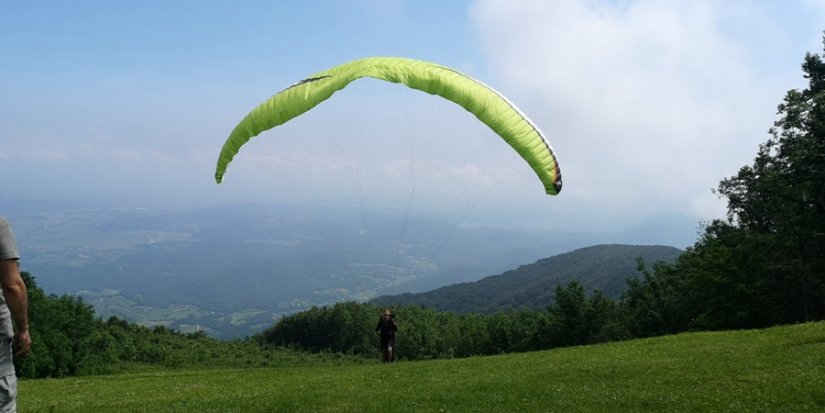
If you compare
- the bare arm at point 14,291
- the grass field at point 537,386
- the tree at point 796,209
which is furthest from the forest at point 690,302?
the bare arm at point 14,291

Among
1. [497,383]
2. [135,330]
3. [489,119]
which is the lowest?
[135,330]

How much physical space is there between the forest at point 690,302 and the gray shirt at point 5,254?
128 ft

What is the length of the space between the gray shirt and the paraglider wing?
28.9ft

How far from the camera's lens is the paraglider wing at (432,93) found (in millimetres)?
12977

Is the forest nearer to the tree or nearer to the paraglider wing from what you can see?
the tree

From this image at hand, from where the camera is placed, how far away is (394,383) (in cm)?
1528

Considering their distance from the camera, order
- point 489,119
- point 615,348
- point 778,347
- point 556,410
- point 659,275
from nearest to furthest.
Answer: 1. point 556,410
2. point 489,119
3. point 778,347
4. point 615,348
5. point 659,275

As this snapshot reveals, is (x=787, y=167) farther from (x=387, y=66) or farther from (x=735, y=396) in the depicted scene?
(x=387, y=66)

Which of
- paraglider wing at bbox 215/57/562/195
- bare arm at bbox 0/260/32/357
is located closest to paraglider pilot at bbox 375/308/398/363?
paraglider wing at bbox 215/57/562/195

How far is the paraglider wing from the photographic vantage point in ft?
42.6

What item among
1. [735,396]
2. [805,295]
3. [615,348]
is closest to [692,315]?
[805,295]

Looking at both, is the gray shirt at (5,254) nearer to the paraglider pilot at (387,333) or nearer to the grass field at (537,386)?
the grass field at (537,386)

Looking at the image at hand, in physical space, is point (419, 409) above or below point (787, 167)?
below

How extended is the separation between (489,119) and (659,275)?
55.7 m
